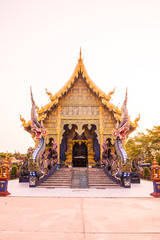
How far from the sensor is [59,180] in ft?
35.8

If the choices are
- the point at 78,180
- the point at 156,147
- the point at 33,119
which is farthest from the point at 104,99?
the point at 156,147

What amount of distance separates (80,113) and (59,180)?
5.68m

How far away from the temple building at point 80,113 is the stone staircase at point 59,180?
2022mm

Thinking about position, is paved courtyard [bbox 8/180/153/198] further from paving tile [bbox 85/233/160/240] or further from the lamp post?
paving tile [bbox 85/233/160/240]

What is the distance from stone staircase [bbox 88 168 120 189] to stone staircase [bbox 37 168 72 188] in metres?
1.28

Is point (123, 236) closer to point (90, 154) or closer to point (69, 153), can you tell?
point (90, 154)

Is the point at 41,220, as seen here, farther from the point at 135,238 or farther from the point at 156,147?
the point at 156,147

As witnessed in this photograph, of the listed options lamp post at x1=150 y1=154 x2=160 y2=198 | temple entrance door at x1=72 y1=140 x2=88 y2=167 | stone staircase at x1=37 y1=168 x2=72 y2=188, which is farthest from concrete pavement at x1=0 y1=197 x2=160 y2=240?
temple entrance door at x1=72 y1=140 x2=88 y2=167

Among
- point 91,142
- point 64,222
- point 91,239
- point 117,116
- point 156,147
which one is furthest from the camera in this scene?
point 156,147

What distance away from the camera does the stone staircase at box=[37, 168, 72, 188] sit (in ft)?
33.4

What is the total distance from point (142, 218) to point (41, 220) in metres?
2.20

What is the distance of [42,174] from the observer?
35.6 feet

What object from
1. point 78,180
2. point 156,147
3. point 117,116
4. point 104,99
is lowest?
point 78,180

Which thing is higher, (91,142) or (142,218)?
(91,142)
